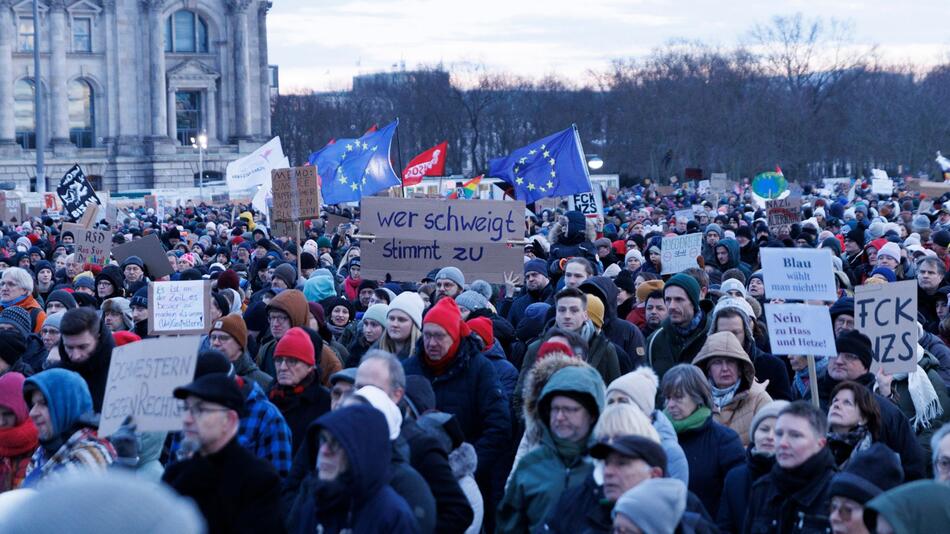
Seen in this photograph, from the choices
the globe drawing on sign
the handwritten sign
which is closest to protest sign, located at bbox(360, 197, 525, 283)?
the handwritten sign

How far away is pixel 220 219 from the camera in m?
37.1

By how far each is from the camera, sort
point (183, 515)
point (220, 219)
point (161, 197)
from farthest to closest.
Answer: point (161, 197) < point (220, 219) < point (183, 515)

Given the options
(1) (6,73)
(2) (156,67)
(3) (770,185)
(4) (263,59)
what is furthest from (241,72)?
(3) (770,185)

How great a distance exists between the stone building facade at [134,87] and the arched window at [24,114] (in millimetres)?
48

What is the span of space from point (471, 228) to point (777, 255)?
4.45 meters

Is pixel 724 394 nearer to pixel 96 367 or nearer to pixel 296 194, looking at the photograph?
pixel 96 367

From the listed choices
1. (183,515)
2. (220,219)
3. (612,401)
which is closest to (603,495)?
(612,401)

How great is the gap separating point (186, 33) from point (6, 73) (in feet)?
31.8

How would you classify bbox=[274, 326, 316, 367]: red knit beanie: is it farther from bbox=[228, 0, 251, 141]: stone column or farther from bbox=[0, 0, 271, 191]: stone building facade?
bbox=[228, 0, 251, 141]: stone column

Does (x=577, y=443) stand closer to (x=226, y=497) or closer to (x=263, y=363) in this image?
(x=226, y=497)

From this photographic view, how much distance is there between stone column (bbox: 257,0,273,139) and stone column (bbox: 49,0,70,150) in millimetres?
9918

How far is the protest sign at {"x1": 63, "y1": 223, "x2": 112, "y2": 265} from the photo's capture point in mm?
17094

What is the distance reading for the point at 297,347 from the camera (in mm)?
6871

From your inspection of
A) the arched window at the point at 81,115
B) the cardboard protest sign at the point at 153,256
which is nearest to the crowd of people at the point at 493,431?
the cardboard protest sign at the point at 153,256
